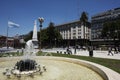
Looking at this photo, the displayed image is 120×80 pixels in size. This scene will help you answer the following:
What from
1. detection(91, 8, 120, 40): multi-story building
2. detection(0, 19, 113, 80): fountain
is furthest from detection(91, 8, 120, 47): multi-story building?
detection(0, 19, 113, 80): fountain

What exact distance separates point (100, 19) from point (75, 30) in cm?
2119

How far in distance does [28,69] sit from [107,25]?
200 feet

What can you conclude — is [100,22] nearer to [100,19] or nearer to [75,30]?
[100,19]

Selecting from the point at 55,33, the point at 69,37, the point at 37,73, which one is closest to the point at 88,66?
the point at 37,73

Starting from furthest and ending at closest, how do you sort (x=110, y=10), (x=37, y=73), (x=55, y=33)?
(x=110, y=10), (x=55, y=33), (x=37, y=73)

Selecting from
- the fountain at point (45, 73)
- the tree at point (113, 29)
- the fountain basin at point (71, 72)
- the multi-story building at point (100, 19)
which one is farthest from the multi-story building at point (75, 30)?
the fountain at point (45, 73)

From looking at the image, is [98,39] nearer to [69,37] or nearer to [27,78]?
[69,37]

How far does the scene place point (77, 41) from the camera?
101 m

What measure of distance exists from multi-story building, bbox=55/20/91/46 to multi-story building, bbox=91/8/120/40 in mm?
7574

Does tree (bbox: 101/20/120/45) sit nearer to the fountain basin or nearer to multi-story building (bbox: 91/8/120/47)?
multi-story building (bbox: 91/8/120/47)

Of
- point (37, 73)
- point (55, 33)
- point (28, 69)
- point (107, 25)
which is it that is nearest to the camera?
point (37, 73)

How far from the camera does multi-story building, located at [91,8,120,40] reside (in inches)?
3314

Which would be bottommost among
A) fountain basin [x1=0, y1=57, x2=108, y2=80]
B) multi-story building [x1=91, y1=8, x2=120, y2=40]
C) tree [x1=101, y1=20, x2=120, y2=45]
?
fountain basin [x1=0, y1=57, x2=108, y2=80]

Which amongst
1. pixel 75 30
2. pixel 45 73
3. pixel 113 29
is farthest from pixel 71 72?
pixel 75 30
